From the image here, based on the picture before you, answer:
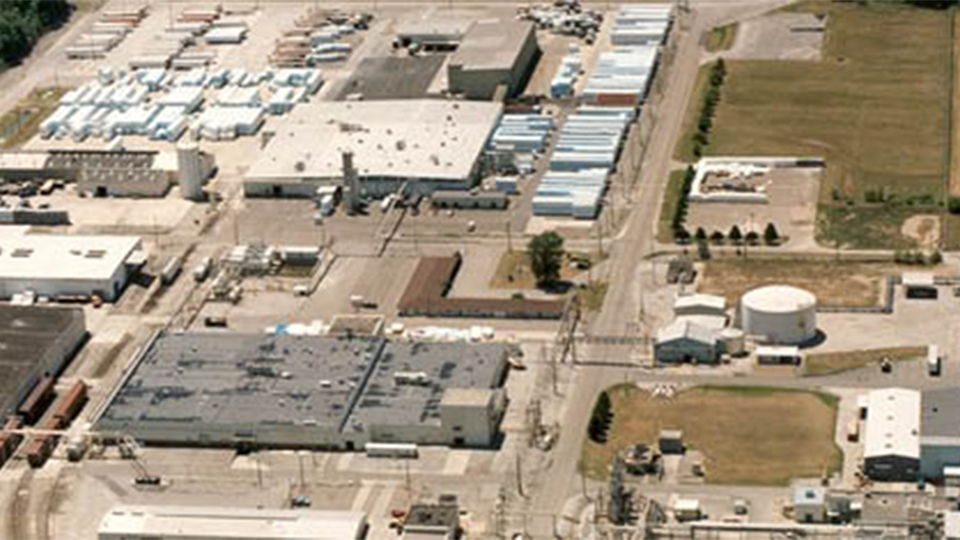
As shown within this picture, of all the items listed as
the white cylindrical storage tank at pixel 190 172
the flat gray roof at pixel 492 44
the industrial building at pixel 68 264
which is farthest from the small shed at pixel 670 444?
the flat gray roof at pixel 492 44

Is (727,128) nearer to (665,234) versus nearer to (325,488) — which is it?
(665,234)

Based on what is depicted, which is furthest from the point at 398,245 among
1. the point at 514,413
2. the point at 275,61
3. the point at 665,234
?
the point at 275,61

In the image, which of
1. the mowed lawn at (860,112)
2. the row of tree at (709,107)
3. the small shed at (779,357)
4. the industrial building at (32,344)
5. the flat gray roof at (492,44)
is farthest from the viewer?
the flat gray roof at (492,44)

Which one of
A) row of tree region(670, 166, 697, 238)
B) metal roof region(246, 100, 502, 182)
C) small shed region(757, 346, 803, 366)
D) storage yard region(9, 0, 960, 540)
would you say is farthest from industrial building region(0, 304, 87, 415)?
small shed region(757, 346, 803, 366)

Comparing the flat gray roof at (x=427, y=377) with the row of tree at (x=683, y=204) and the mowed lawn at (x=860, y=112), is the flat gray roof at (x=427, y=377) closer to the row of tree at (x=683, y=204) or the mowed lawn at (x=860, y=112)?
the row of tree at (x=683, y=204)

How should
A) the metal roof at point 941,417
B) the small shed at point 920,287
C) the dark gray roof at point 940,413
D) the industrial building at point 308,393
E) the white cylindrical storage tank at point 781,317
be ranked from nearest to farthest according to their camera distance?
the metal roof at point 941,417 → the dark gray roof at point 940,413 → the industrial building at point 308,393 → the white cylindrical storage tank at point 781,317 → the small shed at point 920,287

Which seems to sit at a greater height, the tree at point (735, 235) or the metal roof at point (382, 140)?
the metal roof at point (382, 140)

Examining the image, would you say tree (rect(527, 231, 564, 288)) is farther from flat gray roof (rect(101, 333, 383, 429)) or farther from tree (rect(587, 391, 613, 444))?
tree (rect(587, 391, 613, 444))
